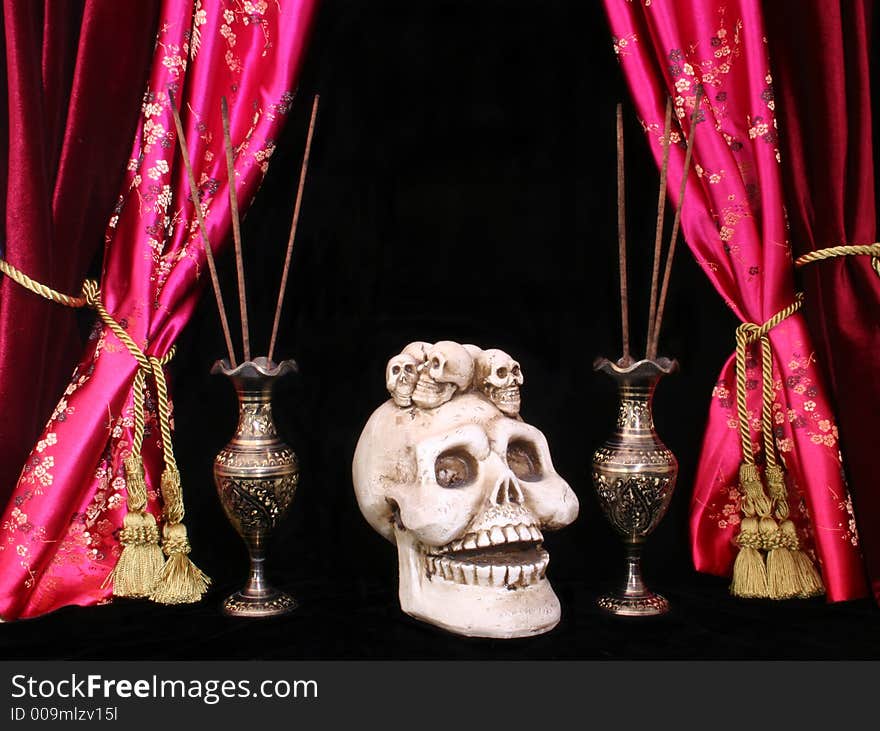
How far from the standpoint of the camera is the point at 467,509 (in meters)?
1.64

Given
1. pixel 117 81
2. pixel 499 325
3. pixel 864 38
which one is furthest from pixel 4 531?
pixel 864 38

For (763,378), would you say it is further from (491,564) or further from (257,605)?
(257,605)

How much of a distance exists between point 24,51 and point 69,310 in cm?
47

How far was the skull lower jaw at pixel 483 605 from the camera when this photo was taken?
1646 millimetres

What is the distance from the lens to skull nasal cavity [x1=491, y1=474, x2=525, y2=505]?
5.44ft

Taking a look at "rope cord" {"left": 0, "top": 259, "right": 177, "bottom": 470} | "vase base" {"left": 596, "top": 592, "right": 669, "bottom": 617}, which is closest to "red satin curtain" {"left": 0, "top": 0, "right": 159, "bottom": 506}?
"rope cord" {"left": 0, "top": 259, "right": 177, "bottom": 470}

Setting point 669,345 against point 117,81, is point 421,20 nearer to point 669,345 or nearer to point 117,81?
point 117,81

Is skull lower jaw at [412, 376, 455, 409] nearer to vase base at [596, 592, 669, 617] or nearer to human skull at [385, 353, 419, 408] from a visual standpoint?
human skull at [385, 353, 419, 408]

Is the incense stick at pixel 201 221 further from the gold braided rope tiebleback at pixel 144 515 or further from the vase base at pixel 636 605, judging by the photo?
the vase base at pixel 636 605

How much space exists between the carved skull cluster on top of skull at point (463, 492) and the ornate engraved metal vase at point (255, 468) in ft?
0.47

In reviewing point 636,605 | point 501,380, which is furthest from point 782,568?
point 501,380

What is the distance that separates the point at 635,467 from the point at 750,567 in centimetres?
34

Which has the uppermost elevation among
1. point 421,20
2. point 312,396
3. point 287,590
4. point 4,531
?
point 421,20

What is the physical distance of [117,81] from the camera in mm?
1856
